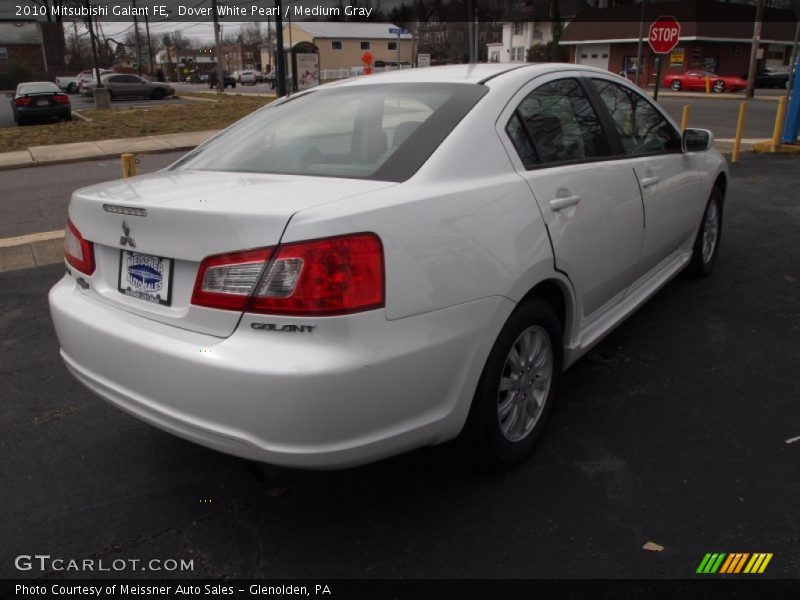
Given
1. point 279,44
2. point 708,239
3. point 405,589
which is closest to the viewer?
point 405,589

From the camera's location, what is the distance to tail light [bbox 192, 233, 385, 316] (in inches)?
78.2

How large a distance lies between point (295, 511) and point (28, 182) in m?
10.5

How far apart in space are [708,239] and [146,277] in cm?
432

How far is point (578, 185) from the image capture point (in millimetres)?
2965

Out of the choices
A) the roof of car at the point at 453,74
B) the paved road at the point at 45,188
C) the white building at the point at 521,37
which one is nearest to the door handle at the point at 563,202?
the roof of car at the point at 453,74

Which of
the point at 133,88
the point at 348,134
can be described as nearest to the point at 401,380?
the point at 348,134

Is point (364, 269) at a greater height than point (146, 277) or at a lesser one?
greater

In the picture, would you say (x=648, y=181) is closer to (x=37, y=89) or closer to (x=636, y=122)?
(x=636, y=122)

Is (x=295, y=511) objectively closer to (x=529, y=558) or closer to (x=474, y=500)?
(x=474, y=500)

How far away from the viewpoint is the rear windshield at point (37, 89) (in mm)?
21172

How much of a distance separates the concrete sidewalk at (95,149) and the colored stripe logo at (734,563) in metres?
13.7

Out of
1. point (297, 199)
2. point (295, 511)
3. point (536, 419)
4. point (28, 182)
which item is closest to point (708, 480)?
point (536, 419)

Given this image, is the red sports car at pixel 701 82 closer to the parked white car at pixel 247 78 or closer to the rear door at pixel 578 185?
the rear door at pixel 578 185

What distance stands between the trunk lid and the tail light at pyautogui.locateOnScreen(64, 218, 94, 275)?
0.11 feet
